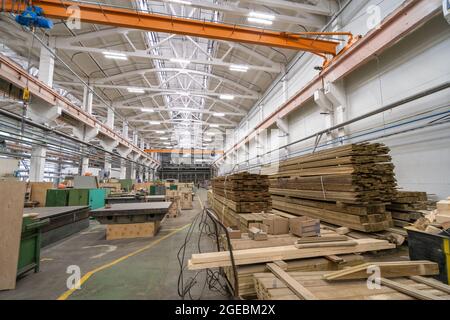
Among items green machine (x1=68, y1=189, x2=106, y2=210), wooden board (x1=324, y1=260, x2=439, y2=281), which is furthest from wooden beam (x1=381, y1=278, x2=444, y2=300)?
green machine (x1=68, y1=189, x2=106, y2=210)

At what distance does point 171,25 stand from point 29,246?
6.30 meters

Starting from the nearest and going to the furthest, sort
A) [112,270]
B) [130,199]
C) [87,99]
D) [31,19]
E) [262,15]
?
[112,270], [31,19], [262,15], [130,199], [87,99]

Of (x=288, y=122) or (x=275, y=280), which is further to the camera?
(x=288, y=122)

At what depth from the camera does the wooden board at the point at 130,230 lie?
5414 mm

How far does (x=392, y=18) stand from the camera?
3906 mm

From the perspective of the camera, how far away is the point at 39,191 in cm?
661

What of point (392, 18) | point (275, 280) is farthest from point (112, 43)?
point (275, 280)

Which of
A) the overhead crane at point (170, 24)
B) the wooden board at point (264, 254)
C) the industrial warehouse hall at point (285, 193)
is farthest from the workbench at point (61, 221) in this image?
the overhead crane at point (170, 24)

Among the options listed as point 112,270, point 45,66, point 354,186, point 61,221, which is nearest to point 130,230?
point 61,221

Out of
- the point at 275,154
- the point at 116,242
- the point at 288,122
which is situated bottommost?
the point at 116,242

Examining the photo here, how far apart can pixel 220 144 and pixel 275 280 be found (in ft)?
79.4

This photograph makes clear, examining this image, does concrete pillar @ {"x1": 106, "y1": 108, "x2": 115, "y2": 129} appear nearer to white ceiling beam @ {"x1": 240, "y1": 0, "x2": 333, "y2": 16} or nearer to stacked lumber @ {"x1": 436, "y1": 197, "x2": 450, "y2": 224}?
white ceiling beam @ {"x1": 240, "y1": 0, "x2": 333, "y2": 16}

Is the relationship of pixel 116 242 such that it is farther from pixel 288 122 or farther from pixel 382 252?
pixel 288 122

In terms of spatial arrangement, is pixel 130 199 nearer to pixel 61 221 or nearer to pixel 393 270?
pixel 61 221
